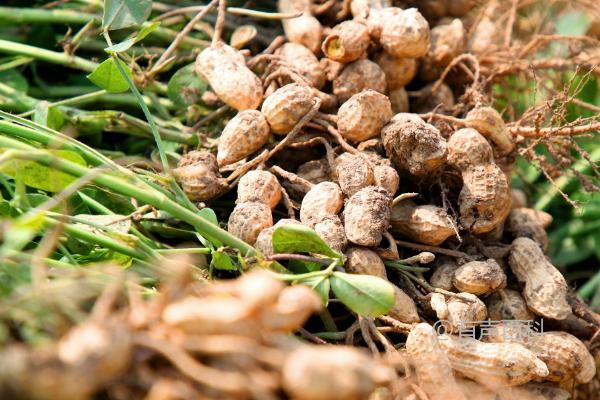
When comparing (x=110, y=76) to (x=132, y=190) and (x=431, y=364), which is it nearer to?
(x=132, y=190)

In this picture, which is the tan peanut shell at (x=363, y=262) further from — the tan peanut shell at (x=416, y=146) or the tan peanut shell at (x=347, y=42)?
the tan peanut shell at (x=347, y=42)

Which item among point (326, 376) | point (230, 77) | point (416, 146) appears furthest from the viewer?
point (230, 77)

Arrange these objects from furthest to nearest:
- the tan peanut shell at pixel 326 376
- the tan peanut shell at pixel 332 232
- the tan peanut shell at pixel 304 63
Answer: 1. the tan peanut shell at pixel 304 63
2. the tan peanut shell at pixel 332 232
3. the tan peanut shell at pixel 326 376

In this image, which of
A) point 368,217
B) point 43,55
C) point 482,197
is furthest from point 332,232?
point 43,55

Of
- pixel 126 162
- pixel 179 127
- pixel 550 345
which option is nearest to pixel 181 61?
pixel 179 127

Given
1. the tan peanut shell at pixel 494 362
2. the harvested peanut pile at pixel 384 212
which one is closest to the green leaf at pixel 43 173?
the harvested peanut pile at pixel 384 212

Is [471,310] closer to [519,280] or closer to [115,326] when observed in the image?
[519,280]
